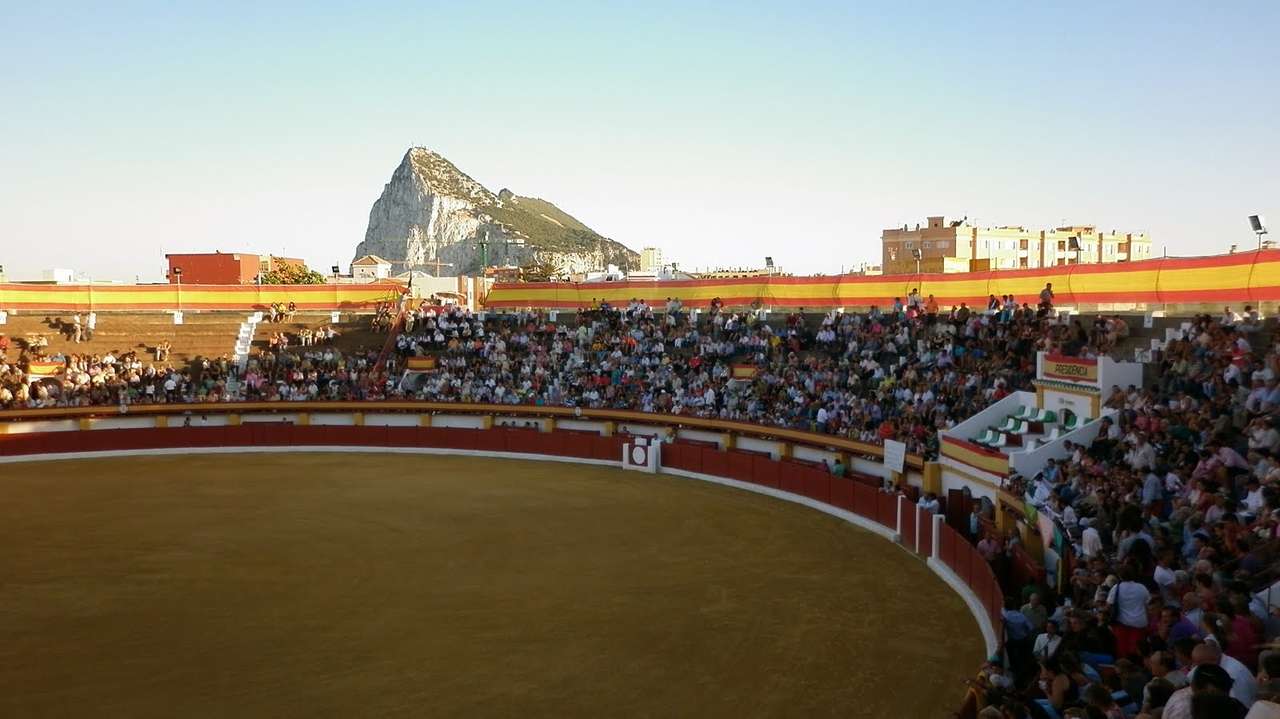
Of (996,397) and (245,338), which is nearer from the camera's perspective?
(996,397)

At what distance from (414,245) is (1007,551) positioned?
176576 millimetres

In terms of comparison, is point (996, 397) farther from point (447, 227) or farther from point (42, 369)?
point (447, 227)

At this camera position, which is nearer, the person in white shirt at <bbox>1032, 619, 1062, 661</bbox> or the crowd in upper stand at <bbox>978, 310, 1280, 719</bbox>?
the crowd in upper stand at <bbox>978, 310, 1280, 719</bbox>

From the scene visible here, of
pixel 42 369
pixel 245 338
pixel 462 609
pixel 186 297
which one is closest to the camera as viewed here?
pixel 462 609

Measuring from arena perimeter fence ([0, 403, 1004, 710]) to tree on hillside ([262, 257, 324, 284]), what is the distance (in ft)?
212

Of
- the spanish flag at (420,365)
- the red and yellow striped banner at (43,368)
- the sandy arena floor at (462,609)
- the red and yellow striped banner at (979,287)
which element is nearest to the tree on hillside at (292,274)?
the red and yellow striped banner at (979,287)

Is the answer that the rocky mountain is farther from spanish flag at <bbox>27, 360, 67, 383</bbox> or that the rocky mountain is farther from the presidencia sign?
the presidencia sign

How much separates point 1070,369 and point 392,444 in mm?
22660

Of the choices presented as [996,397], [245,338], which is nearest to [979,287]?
[996,397]

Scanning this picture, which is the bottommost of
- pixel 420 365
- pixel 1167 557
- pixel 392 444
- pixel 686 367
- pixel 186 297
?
pixel 392 444

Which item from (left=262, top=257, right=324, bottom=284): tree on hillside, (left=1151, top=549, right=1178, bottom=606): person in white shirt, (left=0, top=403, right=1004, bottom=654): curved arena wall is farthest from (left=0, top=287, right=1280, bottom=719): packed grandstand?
(left=262, top=257, right=324, bottom=284): tree on hillside

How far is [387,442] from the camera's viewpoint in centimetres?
3375

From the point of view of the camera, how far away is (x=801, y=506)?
2344 centimetres

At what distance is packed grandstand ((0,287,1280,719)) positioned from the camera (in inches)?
335
